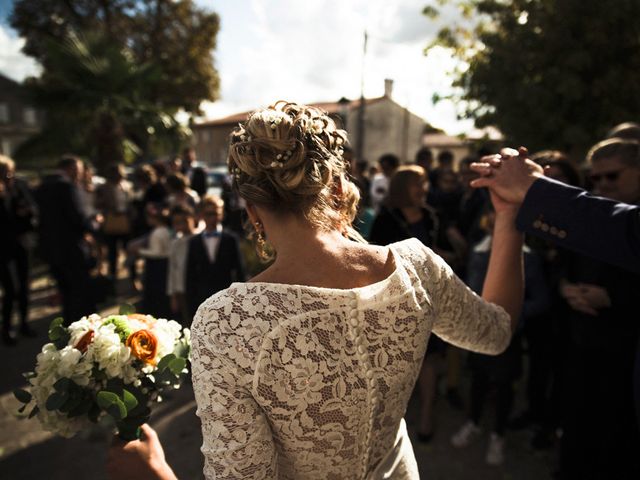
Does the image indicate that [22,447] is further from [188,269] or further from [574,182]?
[574,182]

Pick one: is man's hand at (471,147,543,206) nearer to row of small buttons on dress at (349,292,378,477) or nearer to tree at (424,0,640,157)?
row of small buttons on dress at (349,292,378,477)

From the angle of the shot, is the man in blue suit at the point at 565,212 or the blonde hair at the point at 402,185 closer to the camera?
the man in blue suit at the point at 565,212

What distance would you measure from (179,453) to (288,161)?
10.5ft

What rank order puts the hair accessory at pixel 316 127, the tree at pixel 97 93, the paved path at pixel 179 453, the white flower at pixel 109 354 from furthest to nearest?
1. the tree at pixel 97 93
2. the paved path at pixel 179 453
3. the white flower at pixel 109 354
4. the hair accessory at pixel 316 127

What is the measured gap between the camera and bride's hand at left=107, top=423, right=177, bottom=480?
1.36 meters

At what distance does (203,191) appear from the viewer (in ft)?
32.2

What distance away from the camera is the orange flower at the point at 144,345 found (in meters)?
1.54

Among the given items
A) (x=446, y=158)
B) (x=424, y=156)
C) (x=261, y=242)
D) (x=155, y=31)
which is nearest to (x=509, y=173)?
(x=261, y=242)

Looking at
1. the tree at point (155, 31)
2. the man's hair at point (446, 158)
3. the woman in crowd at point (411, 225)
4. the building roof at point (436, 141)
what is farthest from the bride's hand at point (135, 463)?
the building roof at point (436, 141)

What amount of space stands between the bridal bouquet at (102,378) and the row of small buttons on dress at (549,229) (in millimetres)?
1251

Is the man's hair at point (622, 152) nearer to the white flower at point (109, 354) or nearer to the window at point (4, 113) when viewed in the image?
the white flower at point (109, 354)

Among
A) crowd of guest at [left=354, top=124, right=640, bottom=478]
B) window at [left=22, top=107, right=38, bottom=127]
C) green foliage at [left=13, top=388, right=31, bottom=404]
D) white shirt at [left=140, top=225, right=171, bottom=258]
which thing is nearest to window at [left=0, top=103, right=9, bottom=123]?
window at [left=22, top=107, right=38, bottom=127]

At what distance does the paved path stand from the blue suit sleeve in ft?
8.12

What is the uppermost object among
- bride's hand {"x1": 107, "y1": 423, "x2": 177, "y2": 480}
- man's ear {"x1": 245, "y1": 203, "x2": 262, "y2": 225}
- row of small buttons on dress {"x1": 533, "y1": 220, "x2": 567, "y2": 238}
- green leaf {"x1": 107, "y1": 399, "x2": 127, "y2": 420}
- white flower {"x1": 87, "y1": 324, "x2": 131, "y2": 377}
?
man's ear {"x1": 245, "y1": 203, "x2": 262, "y2": 225}
